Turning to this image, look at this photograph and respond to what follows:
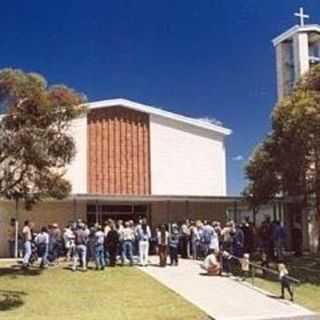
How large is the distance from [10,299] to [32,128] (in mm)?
5142

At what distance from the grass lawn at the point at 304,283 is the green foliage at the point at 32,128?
783 centimetres

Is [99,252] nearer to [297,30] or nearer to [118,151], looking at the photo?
[118,151]

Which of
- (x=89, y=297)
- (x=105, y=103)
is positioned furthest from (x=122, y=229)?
(x=105, y=103)

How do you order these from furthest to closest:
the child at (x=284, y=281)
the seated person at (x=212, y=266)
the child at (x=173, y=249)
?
1. the child at (x=173, y=249)
2. the seated person at (x=212, y=266)
3. the child at (x=284, y=281)

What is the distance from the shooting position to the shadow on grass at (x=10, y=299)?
19.4 metres

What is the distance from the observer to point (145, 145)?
3669cm

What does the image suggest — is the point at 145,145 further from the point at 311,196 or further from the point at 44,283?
the point at 44,283

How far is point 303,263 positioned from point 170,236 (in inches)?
241

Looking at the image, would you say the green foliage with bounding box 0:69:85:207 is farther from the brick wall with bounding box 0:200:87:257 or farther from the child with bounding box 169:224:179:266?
the brick wall with bounding box 0:200:87:257

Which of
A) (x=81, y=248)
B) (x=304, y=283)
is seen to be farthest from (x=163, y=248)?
(x=304, y=283)

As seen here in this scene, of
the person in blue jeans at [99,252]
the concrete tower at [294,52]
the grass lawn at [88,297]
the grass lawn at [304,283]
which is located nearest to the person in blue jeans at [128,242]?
the person in blue jeans at [99,252]

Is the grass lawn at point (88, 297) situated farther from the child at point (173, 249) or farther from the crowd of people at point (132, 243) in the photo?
the child at point (173, 249)

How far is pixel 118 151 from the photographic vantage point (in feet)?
118

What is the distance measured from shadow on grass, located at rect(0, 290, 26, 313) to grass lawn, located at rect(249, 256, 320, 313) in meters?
7.78
